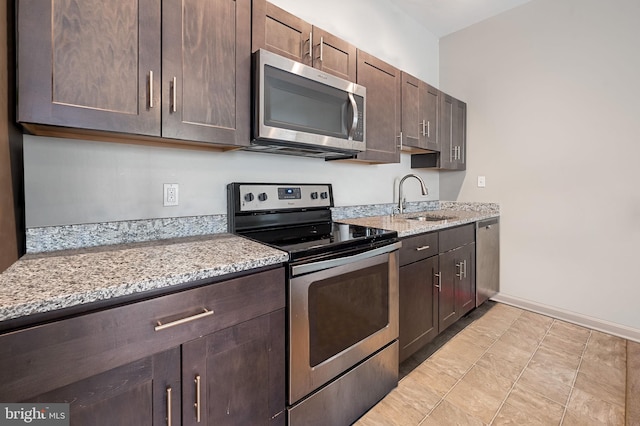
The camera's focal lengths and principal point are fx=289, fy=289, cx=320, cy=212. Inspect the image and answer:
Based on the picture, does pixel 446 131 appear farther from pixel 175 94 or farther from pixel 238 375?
pixel 238 375

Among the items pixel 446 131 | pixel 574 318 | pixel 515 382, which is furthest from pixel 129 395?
pixel 574 318

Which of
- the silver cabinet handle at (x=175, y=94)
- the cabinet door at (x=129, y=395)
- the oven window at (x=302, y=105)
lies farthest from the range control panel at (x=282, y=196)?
the cabinet door at (x=129, y=395)

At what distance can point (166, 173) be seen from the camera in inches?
57.9

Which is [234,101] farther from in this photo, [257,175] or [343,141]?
[343,141]

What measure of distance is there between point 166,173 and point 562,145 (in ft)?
10.3

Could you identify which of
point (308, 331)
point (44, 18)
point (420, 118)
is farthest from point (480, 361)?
point (44, 18)

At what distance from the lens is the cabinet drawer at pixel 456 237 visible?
2.11 metres

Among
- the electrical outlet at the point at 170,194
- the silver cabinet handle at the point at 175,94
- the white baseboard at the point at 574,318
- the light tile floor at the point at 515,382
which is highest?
the silver cabinet handle at the point at 175,94

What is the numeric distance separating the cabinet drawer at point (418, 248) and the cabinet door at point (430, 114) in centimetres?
97

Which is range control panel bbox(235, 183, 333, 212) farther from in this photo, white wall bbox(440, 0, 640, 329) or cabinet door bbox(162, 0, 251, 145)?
white wall bbox(440, 0, 640, 329)

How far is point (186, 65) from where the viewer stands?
1.20 meters

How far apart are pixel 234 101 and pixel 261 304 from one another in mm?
915

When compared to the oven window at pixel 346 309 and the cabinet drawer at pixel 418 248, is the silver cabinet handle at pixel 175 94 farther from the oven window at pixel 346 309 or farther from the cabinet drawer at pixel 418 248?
the cabinet drawer at pixel 418 248

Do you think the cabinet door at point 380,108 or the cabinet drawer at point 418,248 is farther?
the cabinet door at point 380,108
